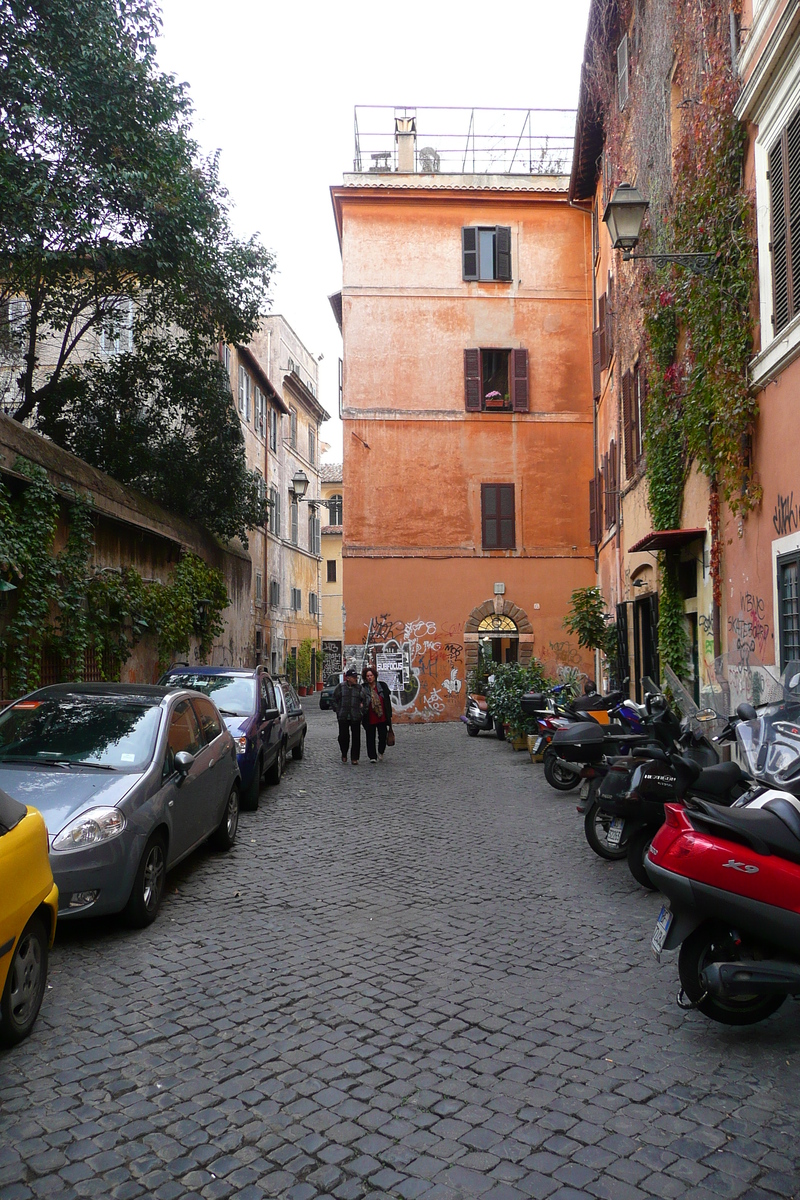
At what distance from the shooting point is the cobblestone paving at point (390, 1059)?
3168 mm

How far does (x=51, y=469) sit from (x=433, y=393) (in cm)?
1704

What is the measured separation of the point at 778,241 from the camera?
8844 millimetres

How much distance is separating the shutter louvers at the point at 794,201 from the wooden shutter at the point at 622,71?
378 inches

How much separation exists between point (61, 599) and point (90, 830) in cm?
719

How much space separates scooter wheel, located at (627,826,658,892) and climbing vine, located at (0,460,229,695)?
6.69m

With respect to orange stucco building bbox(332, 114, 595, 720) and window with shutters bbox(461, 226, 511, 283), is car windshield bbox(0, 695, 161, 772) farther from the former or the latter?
window with shutters bbox(461, 226, 511, 283)

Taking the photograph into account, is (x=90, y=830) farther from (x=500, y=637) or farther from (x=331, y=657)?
(x=331, y=657)

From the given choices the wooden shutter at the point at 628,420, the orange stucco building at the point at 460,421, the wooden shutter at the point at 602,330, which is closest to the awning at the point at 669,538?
the wooden shutter at the point at 628,420

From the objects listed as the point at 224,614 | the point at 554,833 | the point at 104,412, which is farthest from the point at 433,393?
the point at 554,833

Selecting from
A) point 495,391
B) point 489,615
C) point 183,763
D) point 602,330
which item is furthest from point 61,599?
point 495,391

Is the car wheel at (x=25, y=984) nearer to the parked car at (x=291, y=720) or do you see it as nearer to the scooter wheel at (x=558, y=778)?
the scooter wheel at (x=558, y=778)

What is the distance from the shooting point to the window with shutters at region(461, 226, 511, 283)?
28.2 metres

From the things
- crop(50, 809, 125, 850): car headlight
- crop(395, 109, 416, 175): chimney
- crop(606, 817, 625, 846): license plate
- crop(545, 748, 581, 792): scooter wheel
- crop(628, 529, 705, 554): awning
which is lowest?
crop(545, 748, 581, 792): scooter wheel

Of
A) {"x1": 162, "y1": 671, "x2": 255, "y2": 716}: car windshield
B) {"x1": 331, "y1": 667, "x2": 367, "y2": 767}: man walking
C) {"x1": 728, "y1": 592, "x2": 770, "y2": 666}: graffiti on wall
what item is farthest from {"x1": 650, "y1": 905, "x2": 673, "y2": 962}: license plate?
{"x1": 331, "y1": 667, "x2": 367, "y2": 767}: man walking
